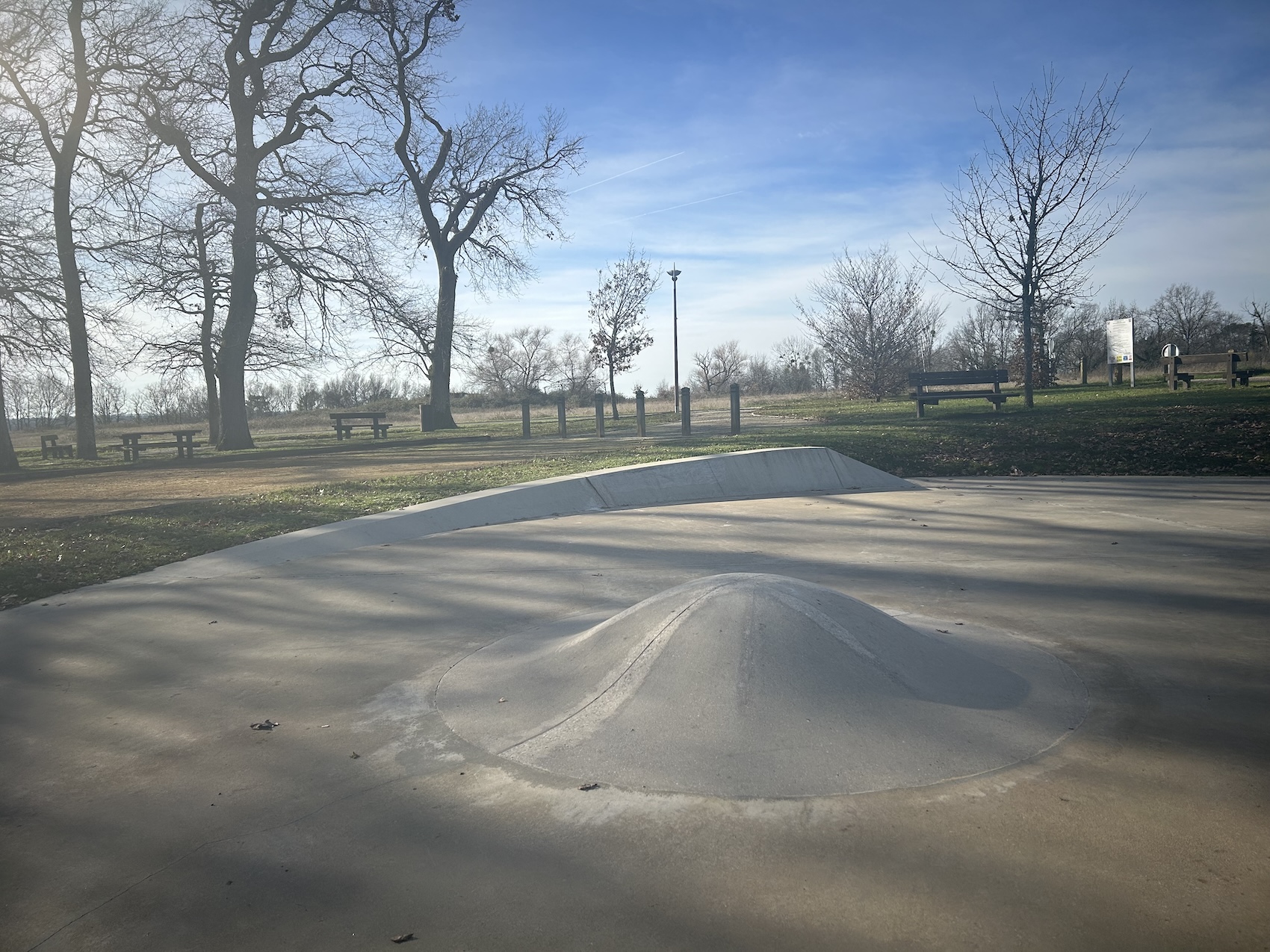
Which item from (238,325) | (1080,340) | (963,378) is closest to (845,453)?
(963,378)

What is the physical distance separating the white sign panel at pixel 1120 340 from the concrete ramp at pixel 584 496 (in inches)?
834

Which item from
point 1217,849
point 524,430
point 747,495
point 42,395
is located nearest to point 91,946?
point 1217,849

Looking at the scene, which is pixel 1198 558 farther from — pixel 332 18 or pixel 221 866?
pixel 332 18

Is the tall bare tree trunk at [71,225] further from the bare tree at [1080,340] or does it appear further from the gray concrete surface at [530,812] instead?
the bare tree at [1080,340]

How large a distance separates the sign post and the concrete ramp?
824 inches

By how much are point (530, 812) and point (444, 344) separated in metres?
30.7

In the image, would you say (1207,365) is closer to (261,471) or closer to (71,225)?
(261,471)

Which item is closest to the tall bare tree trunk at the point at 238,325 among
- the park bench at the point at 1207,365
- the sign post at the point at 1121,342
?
the park bench at the point at 1207,365

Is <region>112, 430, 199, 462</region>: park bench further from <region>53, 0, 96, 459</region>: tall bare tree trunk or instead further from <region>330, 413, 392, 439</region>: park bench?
<region>330, 413, 392, 439</region>: park bench

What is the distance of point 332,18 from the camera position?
81.6 ft

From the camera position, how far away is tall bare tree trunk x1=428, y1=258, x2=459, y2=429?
104 feet

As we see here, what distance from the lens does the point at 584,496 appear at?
1112 centimetres

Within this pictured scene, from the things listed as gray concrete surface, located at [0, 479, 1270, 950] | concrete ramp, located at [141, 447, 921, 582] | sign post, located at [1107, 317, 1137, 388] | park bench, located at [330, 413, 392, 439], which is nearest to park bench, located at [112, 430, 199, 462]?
park bench, located at [330, 413, 392, 439]

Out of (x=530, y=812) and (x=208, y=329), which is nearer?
(x=530, y=812)
